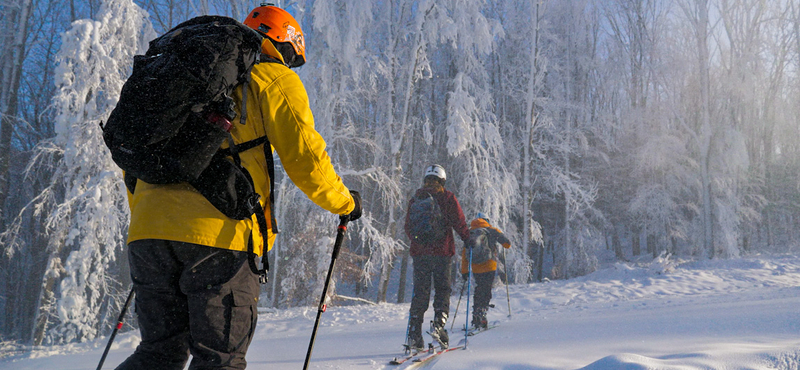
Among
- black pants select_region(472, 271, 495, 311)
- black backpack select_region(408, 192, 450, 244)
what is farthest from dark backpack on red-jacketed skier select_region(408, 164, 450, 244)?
black pants select_region(472, 271, 495, 311)

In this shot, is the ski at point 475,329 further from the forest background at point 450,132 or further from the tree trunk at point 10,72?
the tree trunk at point 10,72

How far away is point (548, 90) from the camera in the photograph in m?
20.0

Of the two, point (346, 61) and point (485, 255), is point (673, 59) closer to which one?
point (346, 61)

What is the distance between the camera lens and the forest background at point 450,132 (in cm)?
940

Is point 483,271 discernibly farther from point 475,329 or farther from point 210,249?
point 210,249

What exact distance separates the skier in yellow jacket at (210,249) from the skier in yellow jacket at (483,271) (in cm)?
452

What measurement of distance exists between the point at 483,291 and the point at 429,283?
1.71 metres

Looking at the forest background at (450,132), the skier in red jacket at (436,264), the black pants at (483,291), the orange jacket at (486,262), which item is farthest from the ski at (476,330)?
the forest background at (450,132)

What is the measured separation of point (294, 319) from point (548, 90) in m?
16.0

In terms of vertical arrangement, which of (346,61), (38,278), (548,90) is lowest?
(38,278)

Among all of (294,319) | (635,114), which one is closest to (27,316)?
(294,319)

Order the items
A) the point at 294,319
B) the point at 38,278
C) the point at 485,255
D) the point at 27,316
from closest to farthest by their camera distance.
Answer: the point at 485,255
the point at 294,319
the point at 38,278
the point at 27,316

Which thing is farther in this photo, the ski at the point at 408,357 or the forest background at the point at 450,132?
the forest background at the point at 450,132

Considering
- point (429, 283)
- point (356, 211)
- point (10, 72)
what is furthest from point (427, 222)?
point (10, 72)
